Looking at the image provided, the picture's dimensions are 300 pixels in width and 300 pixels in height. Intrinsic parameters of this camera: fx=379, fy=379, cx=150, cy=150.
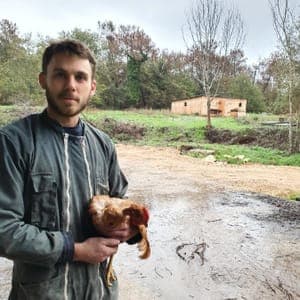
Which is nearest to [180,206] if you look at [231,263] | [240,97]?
[231,263]

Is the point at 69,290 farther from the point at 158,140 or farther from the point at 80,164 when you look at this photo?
the point at 158,140

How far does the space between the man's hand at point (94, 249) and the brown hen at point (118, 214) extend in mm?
45

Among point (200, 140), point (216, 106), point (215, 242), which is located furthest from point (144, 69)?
point (215, 242)

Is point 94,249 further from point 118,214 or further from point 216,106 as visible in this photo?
point 216,106

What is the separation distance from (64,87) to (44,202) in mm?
397

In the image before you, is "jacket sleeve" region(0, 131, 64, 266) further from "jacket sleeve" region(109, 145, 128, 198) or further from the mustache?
"jacket sleeve" region(109, 145, 128, 198)

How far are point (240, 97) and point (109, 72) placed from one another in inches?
469

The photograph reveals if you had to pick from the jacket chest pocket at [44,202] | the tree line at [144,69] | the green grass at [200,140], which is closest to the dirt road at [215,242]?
the jacket chest pocket at [44,202]

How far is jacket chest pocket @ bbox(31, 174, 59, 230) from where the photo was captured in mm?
1201

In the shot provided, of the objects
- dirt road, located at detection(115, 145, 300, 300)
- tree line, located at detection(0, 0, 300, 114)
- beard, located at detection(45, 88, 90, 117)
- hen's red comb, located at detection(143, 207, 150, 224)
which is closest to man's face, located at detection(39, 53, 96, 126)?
beard, located at detection(45, 88, 90, 117)

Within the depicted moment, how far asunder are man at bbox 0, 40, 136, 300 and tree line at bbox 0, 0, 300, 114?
2162 centimetres

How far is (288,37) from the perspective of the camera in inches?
587

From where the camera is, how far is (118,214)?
1.23 meters

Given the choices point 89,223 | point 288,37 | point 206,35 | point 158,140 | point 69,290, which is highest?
point 206,35
